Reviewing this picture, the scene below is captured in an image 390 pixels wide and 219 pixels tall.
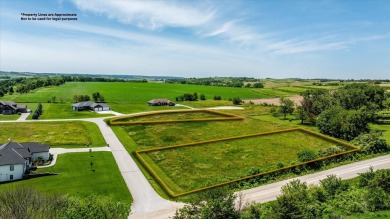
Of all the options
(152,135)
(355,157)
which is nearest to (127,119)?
(152,135)

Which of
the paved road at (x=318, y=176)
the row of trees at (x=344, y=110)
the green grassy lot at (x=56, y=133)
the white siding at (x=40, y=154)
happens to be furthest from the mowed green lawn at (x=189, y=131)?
the paved road at (x=318, y=176)

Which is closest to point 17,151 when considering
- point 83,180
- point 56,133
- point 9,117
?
point 83,180

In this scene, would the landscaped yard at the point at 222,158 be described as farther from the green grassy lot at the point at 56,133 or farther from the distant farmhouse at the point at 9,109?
the distant farmhouse at the point at 9,109

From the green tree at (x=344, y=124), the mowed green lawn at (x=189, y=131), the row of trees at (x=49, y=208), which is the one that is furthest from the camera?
the green tree at (x=344, y=124)

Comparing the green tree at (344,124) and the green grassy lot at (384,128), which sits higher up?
the green tree at (344,124)

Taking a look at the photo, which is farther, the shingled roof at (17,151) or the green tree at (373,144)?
the green tree at (373,144)

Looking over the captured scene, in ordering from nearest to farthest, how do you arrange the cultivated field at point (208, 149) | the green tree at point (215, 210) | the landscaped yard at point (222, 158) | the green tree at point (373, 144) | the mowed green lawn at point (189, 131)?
the green tree at point (215, 210)
the landscaped yard at point (222, 158)
the cultivated field at point (208, 149)
the green tree at point (373, 144)
the mowed green lawn at point (189, 131)

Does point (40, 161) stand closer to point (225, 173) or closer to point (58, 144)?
point (58, 144)
